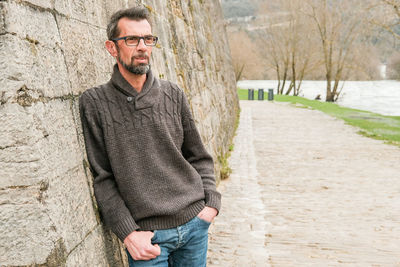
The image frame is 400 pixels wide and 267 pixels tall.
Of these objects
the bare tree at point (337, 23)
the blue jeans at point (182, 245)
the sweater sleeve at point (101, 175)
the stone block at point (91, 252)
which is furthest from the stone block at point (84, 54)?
the bare tree at point (337, 23)

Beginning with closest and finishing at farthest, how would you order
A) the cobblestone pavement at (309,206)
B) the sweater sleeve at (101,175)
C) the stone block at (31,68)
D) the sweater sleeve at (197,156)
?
the stone block at (31,68) → the sweater sleeve at (101,175) → the sweater sleeve at (197,156) → the cobblestone pavement at (309,206)

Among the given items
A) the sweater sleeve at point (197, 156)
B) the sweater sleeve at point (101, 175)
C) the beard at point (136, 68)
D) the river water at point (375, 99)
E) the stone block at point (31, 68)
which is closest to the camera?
the stone block at point (31, 68)

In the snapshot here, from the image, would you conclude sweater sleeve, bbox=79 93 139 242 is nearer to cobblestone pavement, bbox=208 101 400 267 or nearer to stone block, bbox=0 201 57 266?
stone block, bbox=0 201 57 266

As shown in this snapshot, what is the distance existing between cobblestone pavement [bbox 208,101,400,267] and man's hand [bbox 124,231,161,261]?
2125 millimetres

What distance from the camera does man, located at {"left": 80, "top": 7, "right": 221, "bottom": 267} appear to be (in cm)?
197

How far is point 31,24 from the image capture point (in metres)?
1.79

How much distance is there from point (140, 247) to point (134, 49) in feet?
3.36

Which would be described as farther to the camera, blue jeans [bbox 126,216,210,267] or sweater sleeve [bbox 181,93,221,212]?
sweater sleeve [bbox 181,93,221,212]

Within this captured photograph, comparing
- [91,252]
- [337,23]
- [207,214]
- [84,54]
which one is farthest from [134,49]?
[337,23]

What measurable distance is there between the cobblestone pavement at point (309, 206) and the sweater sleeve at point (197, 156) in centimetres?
187

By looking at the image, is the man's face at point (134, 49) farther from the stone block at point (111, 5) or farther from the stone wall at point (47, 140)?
the stone block at point (111, 5)

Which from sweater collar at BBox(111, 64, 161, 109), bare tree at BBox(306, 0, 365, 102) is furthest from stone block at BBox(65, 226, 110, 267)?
bare tree at BBox(306, 0, 365, 102)

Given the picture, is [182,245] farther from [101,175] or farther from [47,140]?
[47,140]

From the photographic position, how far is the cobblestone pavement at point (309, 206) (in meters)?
4.09
